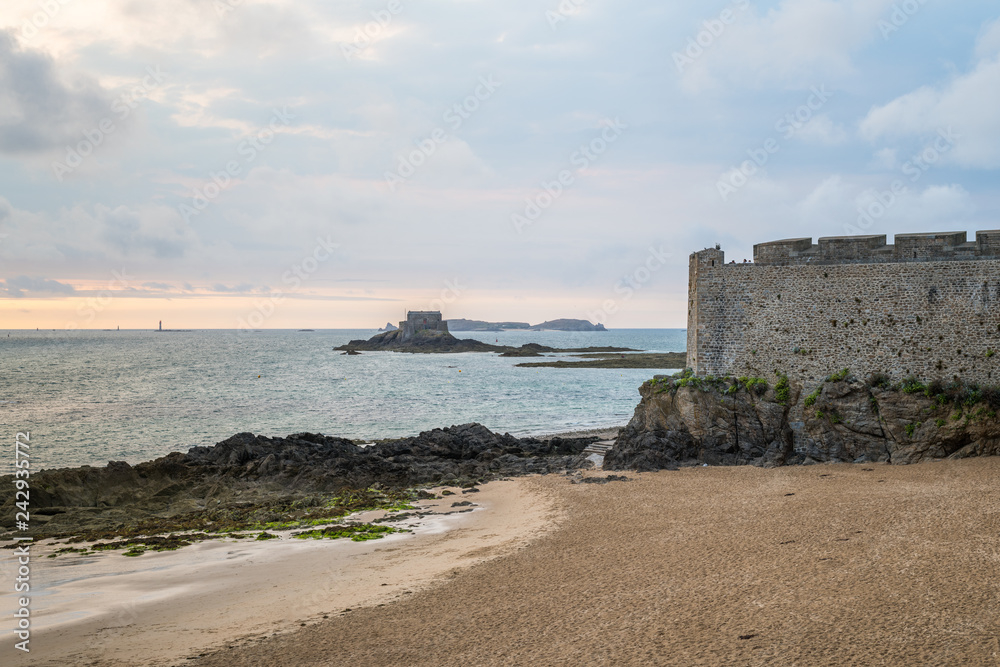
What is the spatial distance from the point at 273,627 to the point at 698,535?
758 centimetres

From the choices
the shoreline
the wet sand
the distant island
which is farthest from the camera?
the distant island

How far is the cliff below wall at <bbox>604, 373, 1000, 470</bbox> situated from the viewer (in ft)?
53.7

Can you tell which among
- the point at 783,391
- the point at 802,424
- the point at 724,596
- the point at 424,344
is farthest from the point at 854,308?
the point at 424,344

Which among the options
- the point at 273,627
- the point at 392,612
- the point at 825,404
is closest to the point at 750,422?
the point at 825,404

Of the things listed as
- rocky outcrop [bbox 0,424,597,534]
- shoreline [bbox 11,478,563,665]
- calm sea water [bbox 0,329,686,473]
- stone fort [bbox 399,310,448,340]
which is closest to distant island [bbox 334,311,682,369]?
stone fort [bbox 399,310,448,340]

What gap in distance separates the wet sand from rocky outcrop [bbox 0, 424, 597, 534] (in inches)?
363

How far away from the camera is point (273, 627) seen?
9.40 meters

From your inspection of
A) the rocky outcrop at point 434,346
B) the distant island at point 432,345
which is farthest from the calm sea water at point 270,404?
the rocky outcrop at point 434,346

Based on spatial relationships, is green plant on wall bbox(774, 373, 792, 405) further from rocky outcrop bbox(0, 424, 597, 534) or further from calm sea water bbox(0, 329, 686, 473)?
calm sea water bbox(0, 329, 686, 473)

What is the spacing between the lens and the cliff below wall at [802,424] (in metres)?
16.4

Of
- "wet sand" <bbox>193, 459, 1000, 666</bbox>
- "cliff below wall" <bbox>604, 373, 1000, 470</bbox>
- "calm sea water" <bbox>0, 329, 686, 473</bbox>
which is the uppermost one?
"cliff below wall" <bbox>604, 373, 1000, 470</bbox>

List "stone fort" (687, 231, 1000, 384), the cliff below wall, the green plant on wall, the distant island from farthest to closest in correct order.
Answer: the distant island, the green plant on wall, "stone fort" (687, 231, 1000, 384), the cliff below wall

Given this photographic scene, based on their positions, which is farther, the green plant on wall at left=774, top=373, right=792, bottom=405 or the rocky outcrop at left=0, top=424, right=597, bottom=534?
the green plant on wall at left=774, top=373, right=792, bottom=405

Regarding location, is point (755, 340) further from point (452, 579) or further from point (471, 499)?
point (452, 579)
